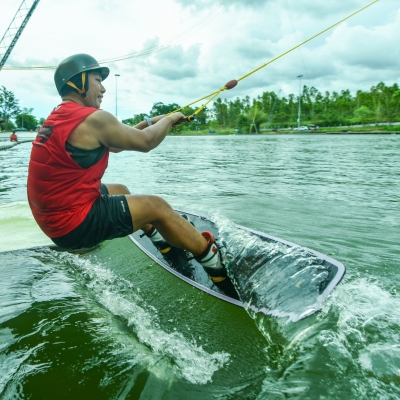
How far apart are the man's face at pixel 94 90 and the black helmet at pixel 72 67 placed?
3.4 inches

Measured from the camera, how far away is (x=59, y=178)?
2936mm

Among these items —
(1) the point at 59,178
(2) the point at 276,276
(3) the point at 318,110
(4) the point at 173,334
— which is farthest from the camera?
(3) the point at 318,110

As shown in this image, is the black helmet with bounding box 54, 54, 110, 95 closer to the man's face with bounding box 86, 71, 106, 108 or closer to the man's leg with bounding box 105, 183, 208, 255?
the man's face with bounding box 86, 71, 106, 108

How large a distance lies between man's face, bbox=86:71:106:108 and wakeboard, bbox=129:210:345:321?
2.13 m

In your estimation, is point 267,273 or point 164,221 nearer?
point 164,221

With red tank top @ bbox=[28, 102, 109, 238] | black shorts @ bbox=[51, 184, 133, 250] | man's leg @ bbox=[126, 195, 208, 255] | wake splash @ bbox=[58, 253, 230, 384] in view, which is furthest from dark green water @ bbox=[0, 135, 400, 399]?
red tank top @ bbox=[28, 102, 109, 238]

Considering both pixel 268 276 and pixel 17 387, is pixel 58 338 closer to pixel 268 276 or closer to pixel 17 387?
pixel 17 387

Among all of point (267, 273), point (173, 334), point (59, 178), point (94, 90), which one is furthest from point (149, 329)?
point (94, 90)

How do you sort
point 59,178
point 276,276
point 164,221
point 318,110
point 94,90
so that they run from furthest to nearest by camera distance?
point 318,110, point 276,276, point 164,221, point 94,90, point 59,178

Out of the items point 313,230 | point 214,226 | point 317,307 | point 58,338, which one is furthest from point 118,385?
point 313,230

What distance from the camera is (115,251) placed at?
560 centimetres

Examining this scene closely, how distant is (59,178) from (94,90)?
951 millimetres

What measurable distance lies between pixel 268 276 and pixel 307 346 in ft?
3.46

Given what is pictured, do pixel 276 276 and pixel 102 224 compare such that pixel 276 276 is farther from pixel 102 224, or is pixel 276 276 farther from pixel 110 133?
pixel 110 133
